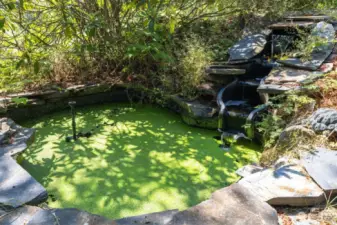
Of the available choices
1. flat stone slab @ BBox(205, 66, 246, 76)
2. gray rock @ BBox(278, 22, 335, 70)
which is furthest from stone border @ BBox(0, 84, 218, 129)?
gray rock @ BBox(278, 22, 335, 70)

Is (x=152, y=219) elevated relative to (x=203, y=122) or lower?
elevated

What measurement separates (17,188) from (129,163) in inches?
49.2

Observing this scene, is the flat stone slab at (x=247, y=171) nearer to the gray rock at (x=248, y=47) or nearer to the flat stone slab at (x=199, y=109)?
the flat stone slab at (x=199, y=109)

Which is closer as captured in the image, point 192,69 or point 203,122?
point 203,122

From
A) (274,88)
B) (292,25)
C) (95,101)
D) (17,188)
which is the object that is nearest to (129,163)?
(17,188)

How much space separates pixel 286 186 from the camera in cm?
203

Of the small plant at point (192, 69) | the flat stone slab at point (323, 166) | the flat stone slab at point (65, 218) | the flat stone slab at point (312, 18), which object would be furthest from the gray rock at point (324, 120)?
the flat stone slab at point (312, 18)

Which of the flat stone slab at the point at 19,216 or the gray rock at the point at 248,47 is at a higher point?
the gray rock at the point at 248,47

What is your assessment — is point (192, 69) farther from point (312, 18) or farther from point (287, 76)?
point (312, 18)

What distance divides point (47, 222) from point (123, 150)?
177cm

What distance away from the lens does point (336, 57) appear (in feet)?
12.2

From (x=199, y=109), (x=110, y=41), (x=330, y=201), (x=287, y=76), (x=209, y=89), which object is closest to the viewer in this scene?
(x=330, y=201)

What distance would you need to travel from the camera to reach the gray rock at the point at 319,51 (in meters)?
3.66

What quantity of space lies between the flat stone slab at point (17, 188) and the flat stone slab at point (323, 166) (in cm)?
217
